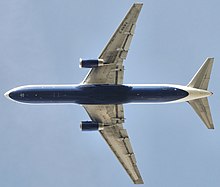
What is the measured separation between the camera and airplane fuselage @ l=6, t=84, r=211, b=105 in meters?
93.0

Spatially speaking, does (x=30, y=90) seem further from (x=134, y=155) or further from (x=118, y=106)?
(x=134, y=155)

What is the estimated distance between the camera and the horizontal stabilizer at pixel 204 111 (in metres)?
96.5

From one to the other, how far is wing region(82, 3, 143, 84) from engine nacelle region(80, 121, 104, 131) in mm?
6951

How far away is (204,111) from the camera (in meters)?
96.6

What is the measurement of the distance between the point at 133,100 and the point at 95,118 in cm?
823

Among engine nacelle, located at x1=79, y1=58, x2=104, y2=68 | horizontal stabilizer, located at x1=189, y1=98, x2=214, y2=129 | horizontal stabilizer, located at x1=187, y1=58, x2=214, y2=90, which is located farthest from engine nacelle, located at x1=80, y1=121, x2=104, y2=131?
horizontal stabilizer, located at x1=187, y1=58, x2=214, y2=90

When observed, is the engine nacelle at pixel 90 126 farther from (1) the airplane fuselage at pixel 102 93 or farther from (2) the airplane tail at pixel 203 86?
(2) the airplane tail at pixel 203 86

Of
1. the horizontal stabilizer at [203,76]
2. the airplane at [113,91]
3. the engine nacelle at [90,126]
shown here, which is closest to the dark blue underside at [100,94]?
the airplane at [113,91]

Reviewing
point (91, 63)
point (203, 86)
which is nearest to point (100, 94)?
point (91, 63)

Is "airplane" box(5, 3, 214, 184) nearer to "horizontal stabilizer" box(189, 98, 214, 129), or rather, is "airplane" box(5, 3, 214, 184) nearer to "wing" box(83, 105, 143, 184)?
"horizontal stabilizer" box(189, 98, 214, 129)

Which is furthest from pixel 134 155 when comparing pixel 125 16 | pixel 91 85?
pixel 125 16

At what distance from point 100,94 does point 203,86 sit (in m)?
15.5

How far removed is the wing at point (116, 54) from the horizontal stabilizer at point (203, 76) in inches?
445

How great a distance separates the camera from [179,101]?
3762 inches
